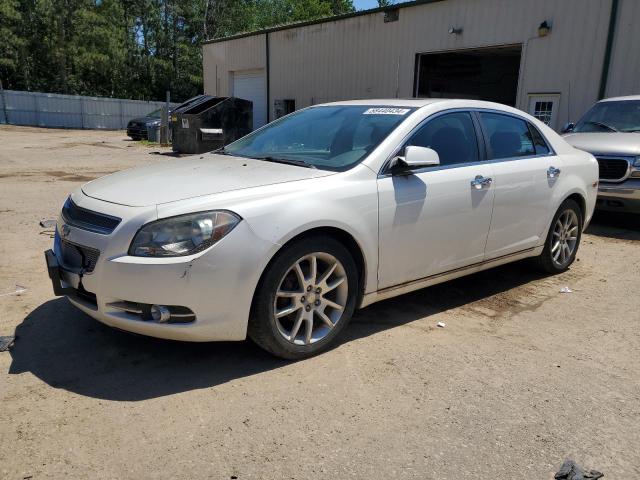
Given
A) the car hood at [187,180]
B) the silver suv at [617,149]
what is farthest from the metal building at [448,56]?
the car hood at [187,180]

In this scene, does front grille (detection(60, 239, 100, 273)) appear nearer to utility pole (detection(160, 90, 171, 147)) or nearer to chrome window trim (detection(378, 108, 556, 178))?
chrome window trim (detection(378, 108, 556, 178))

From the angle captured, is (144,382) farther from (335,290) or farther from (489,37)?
(489,37)

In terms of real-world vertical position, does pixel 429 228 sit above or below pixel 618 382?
above

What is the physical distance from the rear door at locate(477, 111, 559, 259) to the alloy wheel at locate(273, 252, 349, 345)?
1.55m

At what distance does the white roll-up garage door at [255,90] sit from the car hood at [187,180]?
18.8m

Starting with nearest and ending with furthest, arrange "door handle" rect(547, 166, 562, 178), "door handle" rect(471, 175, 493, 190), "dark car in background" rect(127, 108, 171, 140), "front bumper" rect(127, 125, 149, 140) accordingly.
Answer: "door handle" rect(471, 175, 493, 190)
"door handle" rect(547, 166, 562, 178)
"dark car in background" rect(127, 108, 171, 140)
"front bumper" rect(127, 125, 149, 140)

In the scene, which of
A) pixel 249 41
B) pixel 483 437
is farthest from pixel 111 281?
pixel 249 41

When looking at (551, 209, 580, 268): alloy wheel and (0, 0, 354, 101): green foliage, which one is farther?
(0, 0, 354, 101): green foliage

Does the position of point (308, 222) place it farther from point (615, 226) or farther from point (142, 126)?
point (142, 126)

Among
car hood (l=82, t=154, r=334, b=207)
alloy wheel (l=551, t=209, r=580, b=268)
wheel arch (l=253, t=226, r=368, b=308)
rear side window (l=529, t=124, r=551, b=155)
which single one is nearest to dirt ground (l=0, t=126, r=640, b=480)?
wheel arch (l=253, t=226, r=368, b=308)

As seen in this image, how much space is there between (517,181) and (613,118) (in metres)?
5.33

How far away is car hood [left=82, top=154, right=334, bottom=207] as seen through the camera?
3.12m

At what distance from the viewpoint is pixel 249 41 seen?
22.7m

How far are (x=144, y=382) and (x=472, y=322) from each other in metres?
2.40
